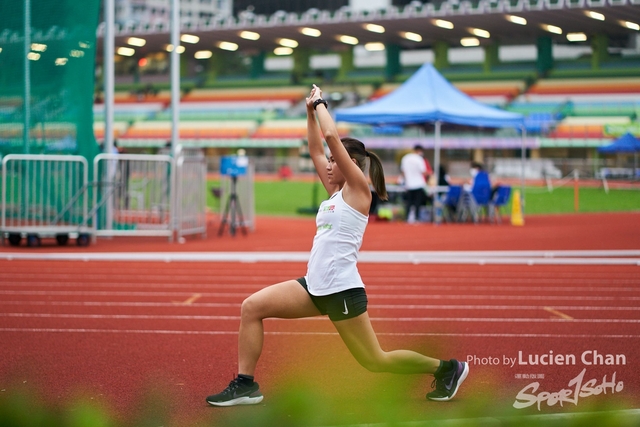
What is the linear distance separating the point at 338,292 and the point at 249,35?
5710cm

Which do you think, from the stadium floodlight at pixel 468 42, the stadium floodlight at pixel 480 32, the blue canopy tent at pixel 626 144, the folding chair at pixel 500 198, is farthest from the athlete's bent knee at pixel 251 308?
the stadium floodlight at pixel 468 42

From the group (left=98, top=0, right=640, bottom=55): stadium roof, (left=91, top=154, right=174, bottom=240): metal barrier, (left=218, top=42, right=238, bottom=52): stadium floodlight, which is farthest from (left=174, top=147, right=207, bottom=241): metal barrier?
(left=218, top=42, right=238, bottom=52): stadium floodlight

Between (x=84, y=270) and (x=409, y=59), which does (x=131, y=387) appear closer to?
(x=84, y=270)

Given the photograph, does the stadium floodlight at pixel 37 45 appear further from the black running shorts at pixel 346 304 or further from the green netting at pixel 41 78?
the black running shorts at pixel 346 304

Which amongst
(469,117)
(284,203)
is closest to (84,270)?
(469,117)

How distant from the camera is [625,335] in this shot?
7648 millimetres

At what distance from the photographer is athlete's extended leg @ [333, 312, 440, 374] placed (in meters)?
4.93

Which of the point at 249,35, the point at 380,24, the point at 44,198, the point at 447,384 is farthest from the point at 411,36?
the point at 447,384

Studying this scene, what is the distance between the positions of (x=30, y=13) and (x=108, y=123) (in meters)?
2.22

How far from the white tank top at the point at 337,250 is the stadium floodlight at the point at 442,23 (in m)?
47.0

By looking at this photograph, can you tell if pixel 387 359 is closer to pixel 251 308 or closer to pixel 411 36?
pixel 251 308

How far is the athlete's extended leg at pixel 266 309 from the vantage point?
503cm

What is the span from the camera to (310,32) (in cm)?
5878

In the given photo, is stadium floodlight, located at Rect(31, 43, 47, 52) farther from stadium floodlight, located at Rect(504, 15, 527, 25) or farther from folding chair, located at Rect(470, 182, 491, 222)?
stadium floodlight, located at Rect(504, 15, 527, 25)
